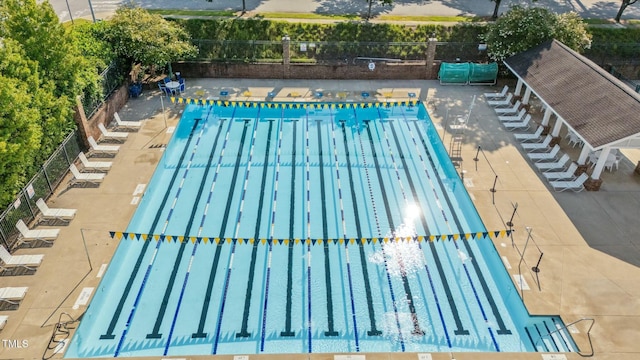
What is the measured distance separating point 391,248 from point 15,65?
13585mm

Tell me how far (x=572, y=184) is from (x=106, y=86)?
2080cm

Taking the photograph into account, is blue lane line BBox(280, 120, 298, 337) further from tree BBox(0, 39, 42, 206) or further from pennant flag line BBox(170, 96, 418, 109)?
tree BBox(0, 39, 42, 206)

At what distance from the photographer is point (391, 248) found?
1561 cm

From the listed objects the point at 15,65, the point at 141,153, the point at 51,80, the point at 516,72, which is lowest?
the point at 141,153

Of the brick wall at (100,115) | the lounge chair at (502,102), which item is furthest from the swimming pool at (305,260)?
the lounge chair at (502,102)

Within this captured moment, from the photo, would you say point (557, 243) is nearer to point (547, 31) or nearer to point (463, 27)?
point (547, 31)

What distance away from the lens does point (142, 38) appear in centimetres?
2286

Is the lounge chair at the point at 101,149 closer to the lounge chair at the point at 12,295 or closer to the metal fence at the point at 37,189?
the metal fence at the point at 37,189

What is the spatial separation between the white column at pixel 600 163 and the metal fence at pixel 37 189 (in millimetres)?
20353

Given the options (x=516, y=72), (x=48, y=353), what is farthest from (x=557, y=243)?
(x=48, y=353)

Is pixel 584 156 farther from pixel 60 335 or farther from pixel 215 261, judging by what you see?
pixel 60 335

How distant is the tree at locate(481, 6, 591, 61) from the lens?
23.8 meters

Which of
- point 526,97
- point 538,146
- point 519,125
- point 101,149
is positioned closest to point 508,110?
point 526,97

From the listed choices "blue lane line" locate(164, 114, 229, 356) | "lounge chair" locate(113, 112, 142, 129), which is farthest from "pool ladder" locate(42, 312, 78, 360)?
"lounge chair" locate(113, 112, 142, 129)
